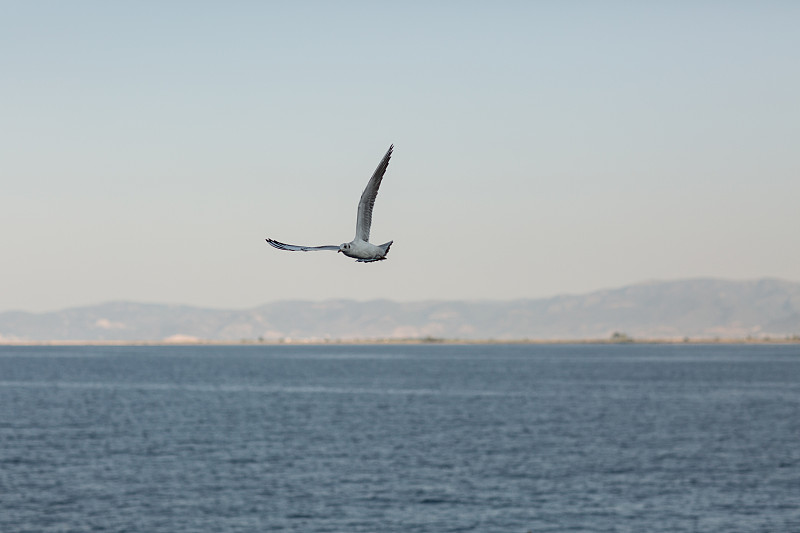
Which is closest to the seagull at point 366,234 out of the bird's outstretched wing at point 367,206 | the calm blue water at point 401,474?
the bird's outstretched wing at point 367,206

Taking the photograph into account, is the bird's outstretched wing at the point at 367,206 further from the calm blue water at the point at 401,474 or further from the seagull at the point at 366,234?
the calm blue water at the point at 401,474

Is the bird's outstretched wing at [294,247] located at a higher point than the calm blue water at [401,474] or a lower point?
higher

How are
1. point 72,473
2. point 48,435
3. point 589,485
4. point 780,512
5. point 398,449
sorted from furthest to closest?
point 48,435, point 398,449, point 72,473, point 589,485, point 780,512

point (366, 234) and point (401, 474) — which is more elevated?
point (366, 234)

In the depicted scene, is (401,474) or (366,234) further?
(401,474)

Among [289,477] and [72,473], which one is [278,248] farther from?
[72,473]

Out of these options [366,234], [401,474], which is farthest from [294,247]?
[401,474]

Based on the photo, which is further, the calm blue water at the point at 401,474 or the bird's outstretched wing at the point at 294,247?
the calm blue water at the point at 401,474

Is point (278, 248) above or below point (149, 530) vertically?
above

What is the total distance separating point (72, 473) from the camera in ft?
379

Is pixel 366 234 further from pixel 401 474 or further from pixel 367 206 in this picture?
pixel 401 474

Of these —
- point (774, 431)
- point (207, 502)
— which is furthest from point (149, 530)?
point (774, 431)

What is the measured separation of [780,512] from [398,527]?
38.1 m

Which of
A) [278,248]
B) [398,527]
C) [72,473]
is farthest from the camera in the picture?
[72,473]
